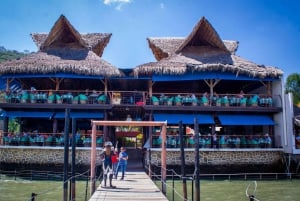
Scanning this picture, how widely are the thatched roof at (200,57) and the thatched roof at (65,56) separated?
2.63 m

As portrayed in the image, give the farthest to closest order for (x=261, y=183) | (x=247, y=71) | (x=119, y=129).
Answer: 1. (x=119, y=129)
2. (x=247, y=71)
3. (x=261, y=183)

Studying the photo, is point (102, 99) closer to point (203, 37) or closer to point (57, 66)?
point (57, 66)

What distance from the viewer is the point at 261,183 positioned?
14312 millimetres

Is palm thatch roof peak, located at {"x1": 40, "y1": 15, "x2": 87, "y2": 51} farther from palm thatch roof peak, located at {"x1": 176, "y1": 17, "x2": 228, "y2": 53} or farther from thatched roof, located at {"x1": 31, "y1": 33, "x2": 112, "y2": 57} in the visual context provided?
palm thatch roof peak, located at {"x1": 176, "y1": 17, "x2": 228, "y2": 53}

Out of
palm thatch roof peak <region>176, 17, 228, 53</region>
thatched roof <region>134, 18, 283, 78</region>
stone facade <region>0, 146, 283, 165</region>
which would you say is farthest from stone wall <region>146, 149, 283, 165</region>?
palm thatch roof peak <region>176, 17, 228, 53</region>

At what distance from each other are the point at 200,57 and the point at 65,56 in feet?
26.1

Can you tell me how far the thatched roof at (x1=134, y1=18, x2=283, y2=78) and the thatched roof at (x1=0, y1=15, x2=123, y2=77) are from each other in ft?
8.61

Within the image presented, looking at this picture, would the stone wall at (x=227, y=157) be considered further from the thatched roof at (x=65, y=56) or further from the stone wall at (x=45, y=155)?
the thatched roof at (x=65, y=56)

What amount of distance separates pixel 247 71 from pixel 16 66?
40.4 ft

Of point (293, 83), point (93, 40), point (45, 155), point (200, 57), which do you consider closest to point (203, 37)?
point (200, 57)

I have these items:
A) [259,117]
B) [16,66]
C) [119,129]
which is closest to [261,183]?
[259,117]

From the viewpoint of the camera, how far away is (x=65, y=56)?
19141 mm

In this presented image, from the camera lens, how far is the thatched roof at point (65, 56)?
57.0 ft

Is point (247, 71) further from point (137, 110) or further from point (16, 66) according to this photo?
point (16, 66)
